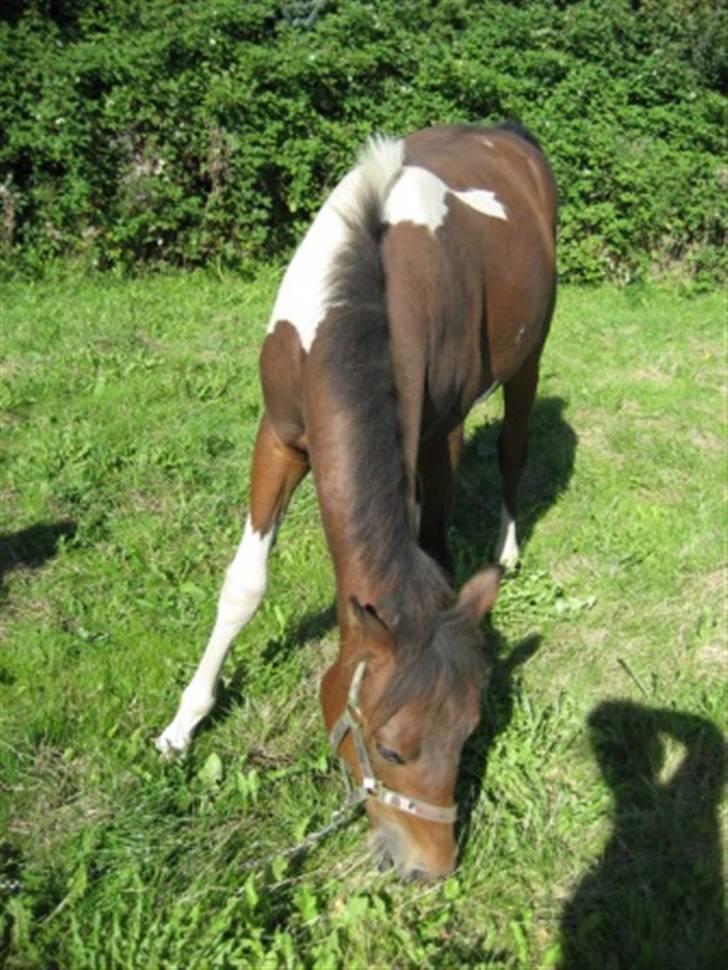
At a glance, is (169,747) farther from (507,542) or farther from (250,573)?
(507,542)

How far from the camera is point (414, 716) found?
2180 millimetres

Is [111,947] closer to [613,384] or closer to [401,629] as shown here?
[401,629]

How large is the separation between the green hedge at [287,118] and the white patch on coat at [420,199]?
4.54 m

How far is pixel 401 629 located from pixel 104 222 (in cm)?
634

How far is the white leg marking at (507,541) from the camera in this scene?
4.42 m

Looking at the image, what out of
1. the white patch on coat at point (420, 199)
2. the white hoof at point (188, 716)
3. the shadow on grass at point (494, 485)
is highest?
the white patch on coat at point (420, 199)

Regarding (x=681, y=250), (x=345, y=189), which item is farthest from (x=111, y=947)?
(x=681, y=250)

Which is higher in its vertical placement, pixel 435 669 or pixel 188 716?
pixel 435 669

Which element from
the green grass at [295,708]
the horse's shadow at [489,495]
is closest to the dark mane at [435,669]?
the green grass at [295,708]

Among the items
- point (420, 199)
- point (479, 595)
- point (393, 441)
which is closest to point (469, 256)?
point (420, 199)

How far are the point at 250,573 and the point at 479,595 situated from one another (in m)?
0.95

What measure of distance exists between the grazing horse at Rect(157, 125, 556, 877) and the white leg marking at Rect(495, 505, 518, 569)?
790 millimetres

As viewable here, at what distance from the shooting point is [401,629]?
221 cm

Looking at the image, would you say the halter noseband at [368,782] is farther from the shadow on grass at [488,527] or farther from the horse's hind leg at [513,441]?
the horse's hind leg at [513,441]
